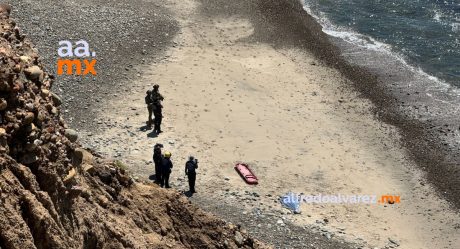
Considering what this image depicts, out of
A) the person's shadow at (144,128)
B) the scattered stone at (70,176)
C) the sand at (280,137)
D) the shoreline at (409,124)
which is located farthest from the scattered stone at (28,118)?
the shoreline at (409,124)

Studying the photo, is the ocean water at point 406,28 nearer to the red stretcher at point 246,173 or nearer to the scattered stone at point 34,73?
the red stretcher at point 246,173

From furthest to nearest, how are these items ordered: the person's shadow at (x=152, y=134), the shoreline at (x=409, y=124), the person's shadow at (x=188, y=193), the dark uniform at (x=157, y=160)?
the shoreline at (x=409, y=124)
the person's shadow at (x=152, y=134)
the person's shadow at (x=188, y=193)
the dark uniform at (x=157, y=160)

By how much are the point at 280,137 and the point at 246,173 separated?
4678mm

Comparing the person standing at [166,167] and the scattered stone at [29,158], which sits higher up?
the scattered stone at [29,158]

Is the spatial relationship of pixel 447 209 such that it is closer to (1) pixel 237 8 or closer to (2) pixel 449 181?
(2) pixel 449 181

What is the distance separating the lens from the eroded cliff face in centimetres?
992

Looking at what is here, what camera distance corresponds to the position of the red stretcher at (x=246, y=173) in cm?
2586

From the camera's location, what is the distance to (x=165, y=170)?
22.9 m

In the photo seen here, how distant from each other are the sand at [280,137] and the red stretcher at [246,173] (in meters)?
0.29

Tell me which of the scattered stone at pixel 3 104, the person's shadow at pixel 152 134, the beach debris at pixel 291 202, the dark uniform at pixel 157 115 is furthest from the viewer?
the person's shadow at pixel 152 134

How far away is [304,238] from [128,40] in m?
19.3

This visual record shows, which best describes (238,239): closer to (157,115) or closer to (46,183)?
(46,183)

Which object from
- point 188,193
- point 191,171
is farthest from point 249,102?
point 191,171

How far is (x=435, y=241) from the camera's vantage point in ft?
81.8
